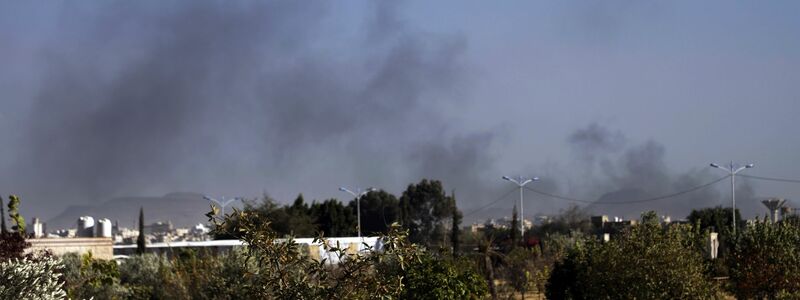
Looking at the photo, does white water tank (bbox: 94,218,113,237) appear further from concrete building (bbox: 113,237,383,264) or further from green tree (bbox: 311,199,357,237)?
green tree (bbox: 311,199,357,237)

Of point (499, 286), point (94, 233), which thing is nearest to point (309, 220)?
point (94, 233)

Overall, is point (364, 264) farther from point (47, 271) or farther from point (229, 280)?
point (229, 280)

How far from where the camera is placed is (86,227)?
70.1 metres

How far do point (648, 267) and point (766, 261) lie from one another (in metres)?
4.15

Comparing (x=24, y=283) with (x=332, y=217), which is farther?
(x=332, y=217)

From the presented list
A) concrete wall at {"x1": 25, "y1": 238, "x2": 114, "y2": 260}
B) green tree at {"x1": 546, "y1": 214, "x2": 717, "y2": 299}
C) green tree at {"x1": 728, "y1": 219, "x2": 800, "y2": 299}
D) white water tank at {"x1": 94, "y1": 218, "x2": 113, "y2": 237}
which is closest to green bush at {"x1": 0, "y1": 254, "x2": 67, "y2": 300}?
green tree at {"x1": 546, "y1": 214, "x2": 717, "y2": 299}

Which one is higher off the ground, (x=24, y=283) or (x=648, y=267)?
(x=24, y=283)

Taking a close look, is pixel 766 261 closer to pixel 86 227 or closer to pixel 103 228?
pixel 103 228

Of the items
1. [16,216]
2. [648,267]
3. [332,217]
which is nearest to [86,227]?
[332,217]

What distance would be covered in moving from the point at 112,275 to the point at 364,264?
74.5 ft

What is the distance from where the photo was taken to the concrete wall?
49844mm

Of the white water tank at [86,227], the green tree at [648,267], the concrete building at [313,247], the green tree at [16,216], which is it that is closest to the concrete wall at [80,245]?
the concrete building at [313,247]

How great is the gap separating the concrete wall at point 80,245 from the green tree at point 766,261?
30.9 m

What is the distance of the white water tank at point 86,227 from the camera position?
68125mm
